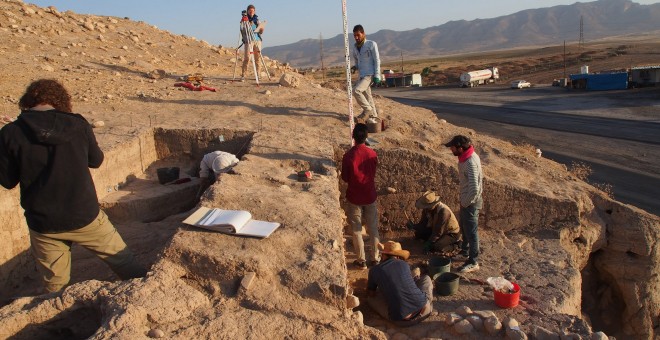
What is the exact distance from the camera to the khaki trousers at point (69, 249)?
3803 mm

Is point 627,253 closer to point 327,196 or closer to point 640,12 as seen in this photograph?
point 327,196

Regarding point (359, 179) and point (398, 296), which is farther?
point (359, 179)

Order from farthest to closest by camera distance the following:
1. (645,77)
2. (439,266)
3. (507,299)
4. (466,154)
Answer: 1. (645,77)
2. (439,266)
3. (466,154)
4. (507,299)

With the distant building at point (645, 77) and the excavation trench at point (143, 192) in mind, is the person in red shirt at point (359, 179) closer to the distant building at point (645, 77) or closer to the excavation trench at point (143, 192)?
the excavation trench at point (143, 192)

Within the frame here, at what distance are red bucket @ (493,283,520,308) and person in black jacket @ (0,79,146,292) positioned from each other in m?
3.78

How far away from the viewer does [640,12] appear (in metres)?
195

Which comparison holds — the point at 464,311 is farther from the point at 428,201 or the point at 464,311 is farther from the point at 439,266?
the point at 428,201

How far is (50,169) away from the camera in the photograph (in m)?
3.66

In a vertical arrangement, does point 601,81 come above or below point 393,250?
above

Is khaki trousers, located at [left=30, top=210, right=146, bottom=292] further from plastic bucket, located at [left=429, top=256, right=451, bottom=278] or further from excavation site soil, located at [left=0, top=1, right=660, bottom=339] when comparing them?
plastic bucket, located at [left=429, top=256, right=451, bottom=278]

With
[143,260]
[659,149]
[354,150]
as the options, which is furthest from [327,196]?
[659,149]

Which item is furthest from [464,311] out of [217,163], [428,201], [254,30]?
[254,30]

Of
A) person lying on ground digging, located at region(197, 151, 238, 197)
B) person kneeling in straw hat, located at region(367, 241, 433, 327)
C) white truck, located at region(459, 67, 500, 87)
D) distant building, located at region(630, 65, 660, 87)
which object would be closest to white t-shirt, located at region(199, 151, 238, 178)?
person lying on ground digging, located at region(197, 151, 238, 197)

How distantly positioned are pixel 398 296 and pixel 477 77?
40.6 metres
